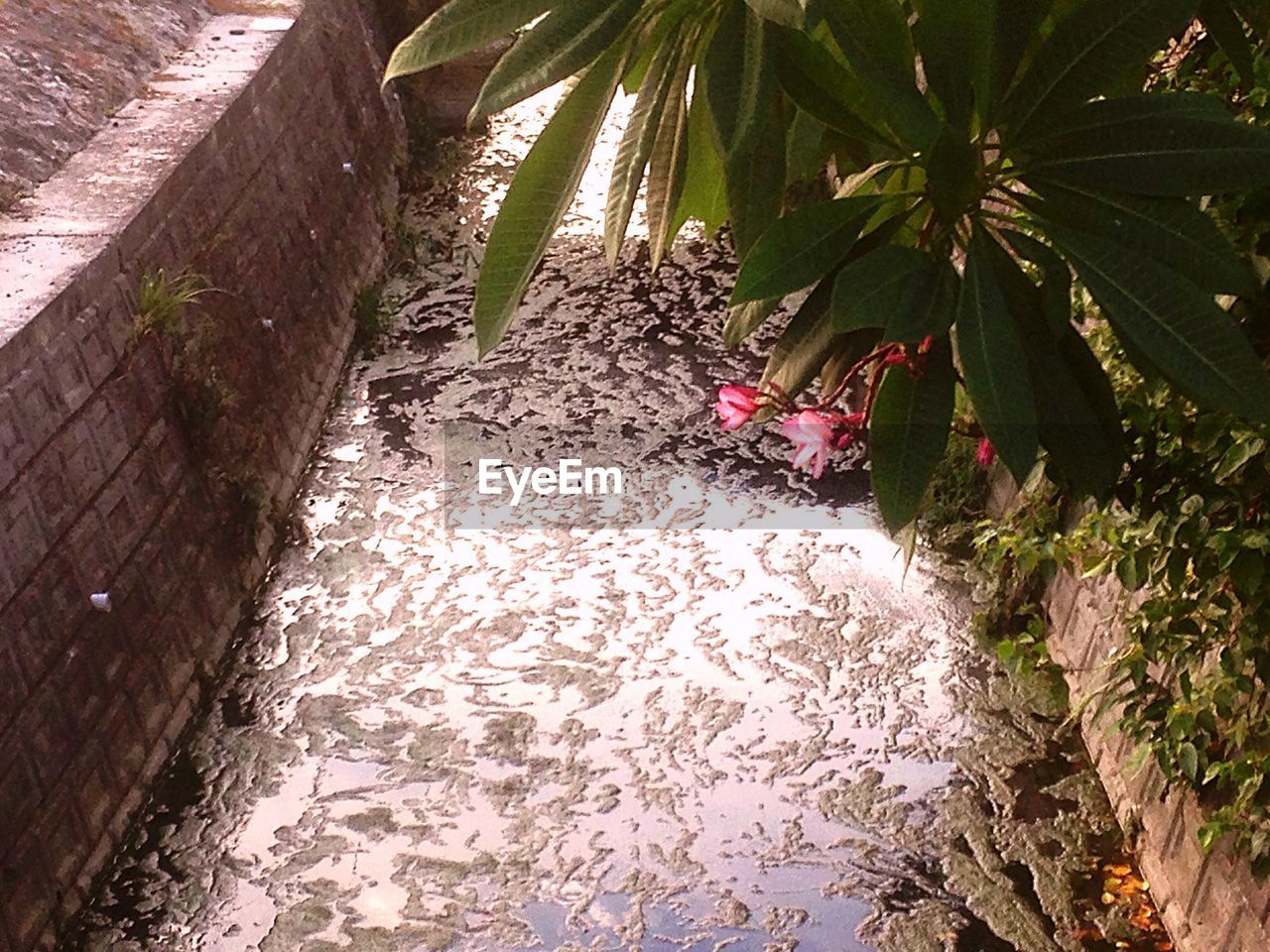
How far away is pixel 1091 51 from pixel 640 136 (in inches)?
20.2

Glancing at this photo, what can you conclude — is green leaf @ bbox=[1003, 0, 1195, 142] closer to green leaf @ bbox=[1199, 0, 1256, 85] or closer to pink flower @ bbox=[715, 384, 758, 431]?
green leaf @ bbox=[1199, 0, 1256, 85]

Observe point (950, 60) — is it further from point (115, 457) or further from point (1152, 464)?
point (115, 457)

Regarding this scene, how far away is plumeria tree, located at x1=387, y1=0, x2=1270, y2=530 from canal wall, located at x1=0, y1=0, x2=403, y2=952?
6.15 feet

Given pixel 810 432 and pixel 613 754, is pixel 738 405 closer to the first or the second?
pixel 810 432

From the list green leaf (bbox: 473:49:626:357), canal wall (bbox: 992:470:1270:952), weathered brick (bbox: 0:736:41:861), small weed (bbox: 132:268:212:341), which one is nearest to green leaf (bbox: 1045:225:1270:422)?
green leaf (bbox: 473:49:626:357)

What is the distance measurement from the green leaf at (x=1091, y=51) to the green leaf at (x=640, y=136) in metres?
0.40

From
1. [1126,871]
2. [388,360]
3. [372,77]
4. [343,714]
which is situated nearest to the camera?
[1126,871]

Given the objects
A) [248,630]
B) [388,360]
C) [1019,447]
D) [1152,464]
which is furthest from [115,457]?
[1019,447]

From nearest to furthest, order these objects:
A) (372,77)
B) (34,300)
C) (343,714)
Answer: (34,300), (343,714), (372,77)

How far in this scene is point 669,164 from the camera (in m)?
1.82

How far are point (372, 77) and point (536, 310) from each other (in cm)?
217

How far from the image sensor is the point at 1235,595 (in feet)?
8.51

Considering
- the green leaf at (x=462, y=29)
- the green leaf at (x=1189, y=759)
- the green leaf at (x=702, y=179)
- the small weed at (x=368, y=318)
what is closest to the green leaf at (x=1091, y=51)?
the green leaf at (x=702, y=179)

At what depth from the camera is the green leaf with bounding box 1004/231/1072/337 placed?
161 cm
